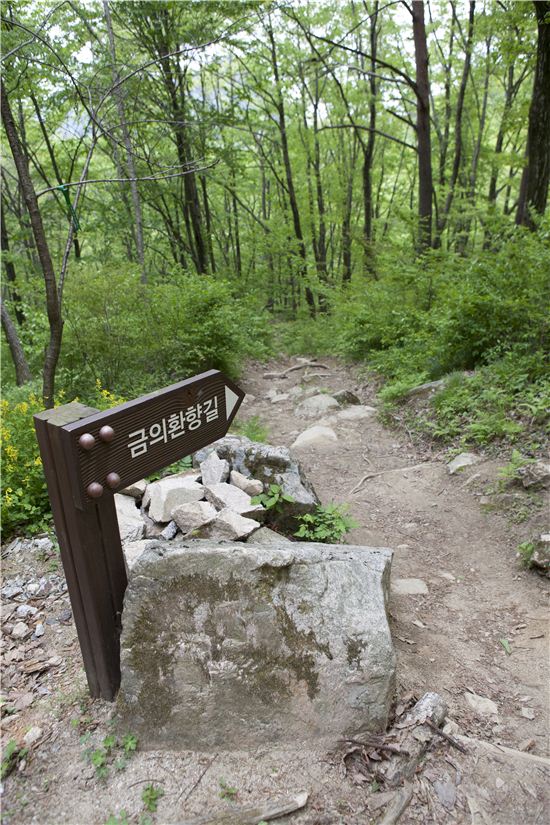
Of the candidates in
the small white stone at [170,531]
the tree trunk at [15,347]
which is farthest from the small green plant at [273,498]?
the tree trunk at [15,347]

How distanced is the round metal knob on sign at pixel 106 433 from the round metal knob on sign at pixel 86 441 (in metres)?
0.05

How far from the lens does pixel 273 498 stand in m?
3.87

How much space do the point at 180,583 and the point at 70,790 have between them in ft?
3.09

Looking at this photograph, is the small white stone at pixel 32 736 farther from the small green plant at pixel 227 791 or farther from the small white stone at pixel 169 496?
the small white stone at pixel 169 496

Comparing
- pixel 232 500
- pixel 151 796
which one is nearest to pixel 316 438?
pixel 232 500

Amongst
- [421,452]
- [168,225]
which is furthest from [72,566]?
[168,225]

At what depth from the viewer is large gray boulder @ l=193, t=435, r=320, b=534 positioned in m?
3.95

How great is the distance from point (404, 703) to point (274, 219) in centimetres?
1760

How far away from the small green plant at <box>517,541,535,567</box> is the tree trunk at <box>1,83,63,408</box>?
4399 millimetres

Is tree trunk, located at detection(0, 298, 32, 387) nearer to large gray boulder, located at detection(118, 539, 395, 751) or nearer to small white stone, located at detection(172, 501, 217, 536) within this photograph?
small white stone, located at detection(172, 501, 217, 536)

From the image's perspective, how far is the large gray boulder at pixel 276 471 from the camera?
13.0 ft

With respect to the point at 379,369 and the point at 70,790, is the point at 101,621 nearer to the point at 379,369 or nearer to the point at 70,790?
the point at 70,790

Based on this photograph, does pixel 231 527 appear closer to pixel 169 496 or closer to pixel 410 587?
pixel 169 496

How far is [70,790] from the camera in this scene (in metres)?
2.16
